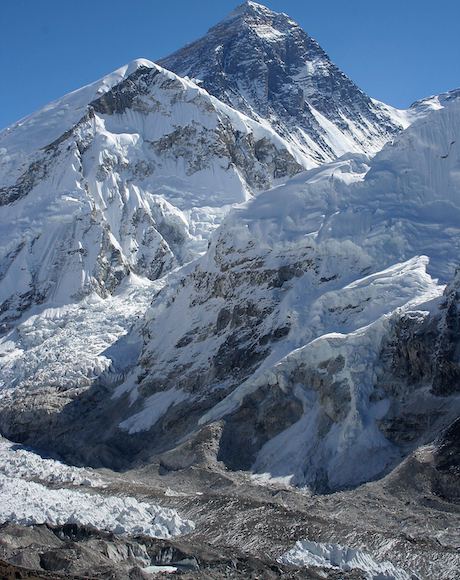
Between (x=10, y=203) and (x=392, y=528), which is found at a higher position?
(x=10, y=203)

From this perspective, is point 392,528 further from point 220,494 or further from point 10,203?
point 10,203

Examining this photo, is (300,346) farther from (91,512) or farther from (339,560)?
(339,560)

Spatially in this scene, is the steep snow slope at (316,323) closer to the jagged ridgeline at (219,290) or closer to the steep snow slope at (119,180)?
the jagged ridgeline at (219,290)

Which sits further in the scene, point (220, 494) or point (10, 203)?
point (10, 203)

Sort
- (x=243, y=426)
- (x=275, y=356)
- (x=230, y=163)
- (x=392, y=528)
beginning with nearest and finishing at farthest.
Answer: (x=392, y=528)
(x=243, y=426)
(x=275, y=356)
(x=230, y=163)

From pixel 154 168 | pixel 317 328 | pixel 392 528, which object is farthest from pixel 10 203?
pixel 392 528

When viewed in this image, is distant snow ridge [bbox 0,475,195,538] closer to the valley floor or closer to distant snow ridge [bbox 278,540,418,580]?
the valley floor
